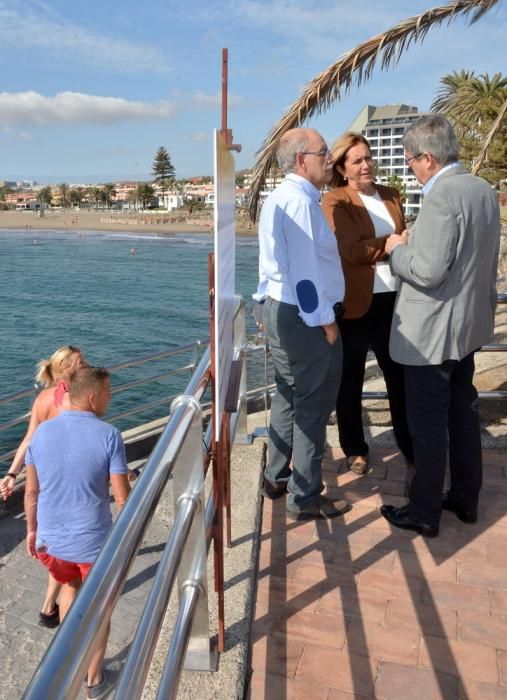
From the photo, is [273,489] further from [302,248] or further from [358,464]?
[302,248]

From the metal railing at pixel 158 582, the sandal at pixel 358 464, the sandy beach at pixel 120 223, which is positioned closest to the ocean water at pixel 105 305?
the sandal at pixel 358 464

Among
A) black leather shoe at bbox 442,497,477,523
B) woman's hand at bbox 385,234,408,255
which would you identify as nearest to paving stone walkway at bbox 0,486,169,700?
black leather shoe at bbox 442,497,477,523

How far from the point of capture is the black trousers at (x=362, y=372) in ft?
11.6

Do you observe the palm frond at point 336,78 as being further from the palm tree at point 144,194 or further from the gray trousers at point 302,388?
the palm tree at point 144,194

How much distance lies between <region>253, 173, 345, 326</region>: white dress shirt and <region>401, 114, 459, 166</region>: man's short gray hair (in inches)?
19.3

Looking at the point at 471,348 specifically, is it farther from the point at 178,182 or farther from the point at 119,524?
the point at 178,182

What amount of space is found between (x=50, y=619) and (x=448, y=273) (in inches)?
106

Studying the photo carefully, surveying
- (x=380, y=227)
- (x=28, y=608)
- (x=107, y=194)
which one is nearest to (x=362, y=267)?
(x=380, y=227)

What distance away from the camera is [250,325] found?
1808 centimetres

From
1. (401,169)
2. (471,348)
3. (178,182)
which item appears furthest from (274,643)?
(178,182)

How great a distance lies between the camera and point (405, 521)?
3109 mm

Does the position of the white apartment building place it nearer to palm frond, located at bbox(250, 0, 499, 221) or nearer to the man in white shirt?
palm frond, located at bbox(250, 0, 499, 221)

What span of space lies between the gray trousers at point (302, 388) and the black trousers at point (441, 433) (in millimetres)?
394

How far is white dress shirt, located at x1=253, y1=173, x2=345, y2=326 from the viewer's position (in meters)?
2.74
